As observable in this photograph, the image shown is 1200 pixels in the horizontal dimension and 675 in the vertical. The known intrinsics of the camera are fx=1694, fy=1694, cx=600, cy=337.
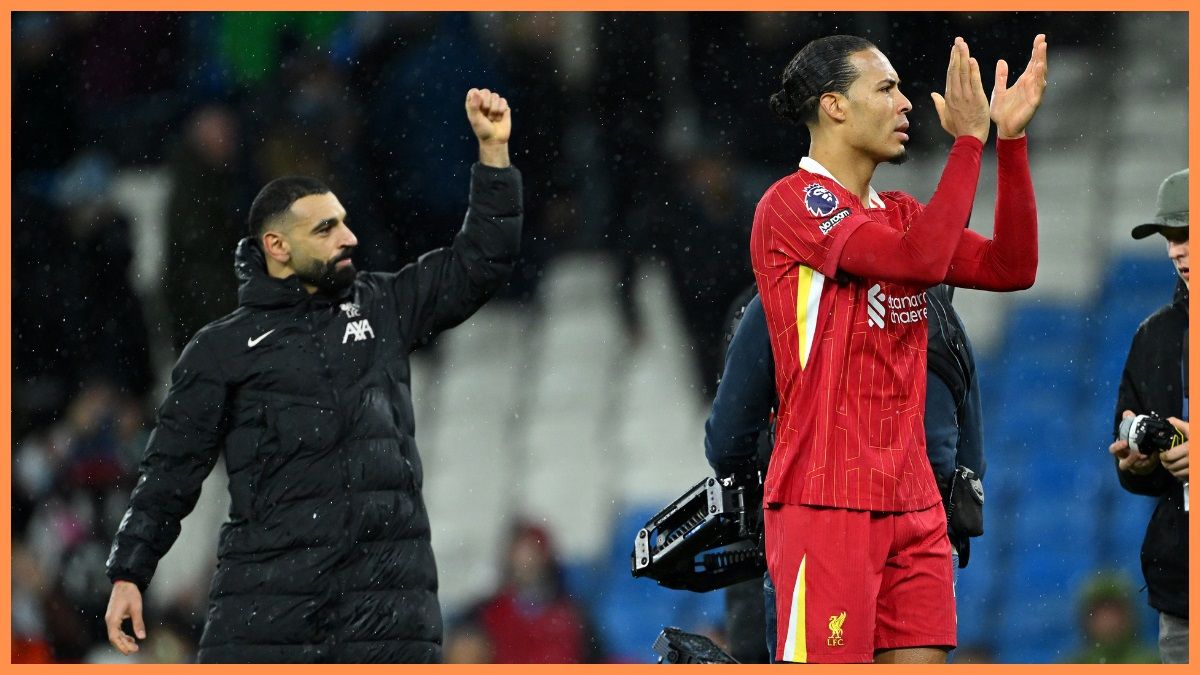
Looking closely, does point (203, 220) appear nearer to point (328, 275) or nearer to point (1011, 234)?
point (328, 275)

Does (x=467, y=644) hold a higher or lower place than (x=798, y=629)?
lower

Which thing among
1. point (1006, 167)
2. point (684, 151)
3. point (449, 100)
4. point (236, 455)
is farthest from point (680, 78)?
point (1006, 167)

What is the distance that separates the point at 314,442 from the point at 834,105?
1.73 m

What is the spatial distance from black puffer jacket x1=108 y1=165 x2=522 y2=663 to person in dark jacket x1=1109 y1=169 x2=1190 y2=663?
1.67 metres

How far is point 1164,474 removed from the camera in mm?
4297

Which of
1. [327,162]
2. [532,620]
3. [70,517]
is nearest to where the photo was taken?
[532,620]

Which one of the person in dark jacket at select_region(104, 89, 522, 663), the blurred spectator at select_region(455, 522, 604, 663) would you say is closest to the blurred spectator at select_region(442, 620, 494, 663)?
the blurred spectator at select_region(455, 522, 604, 663)

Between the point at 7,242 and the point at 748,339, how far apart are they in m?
4.92

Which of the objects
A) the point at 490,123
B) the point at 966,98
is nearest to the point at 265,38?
the point at 490,123

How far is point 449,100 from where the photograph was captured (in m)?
8.02

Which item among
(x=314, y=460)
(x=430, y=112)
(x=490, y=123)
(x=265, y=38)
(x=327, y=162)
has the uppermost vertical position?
(x=265, y=38)

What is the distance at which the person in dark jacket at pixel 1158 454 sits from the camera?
14.0 ft

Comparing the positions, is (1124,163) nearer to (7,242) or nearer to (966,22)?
(966,22)

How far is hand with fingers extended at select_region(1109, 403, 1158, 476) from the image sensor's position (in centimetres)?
423
